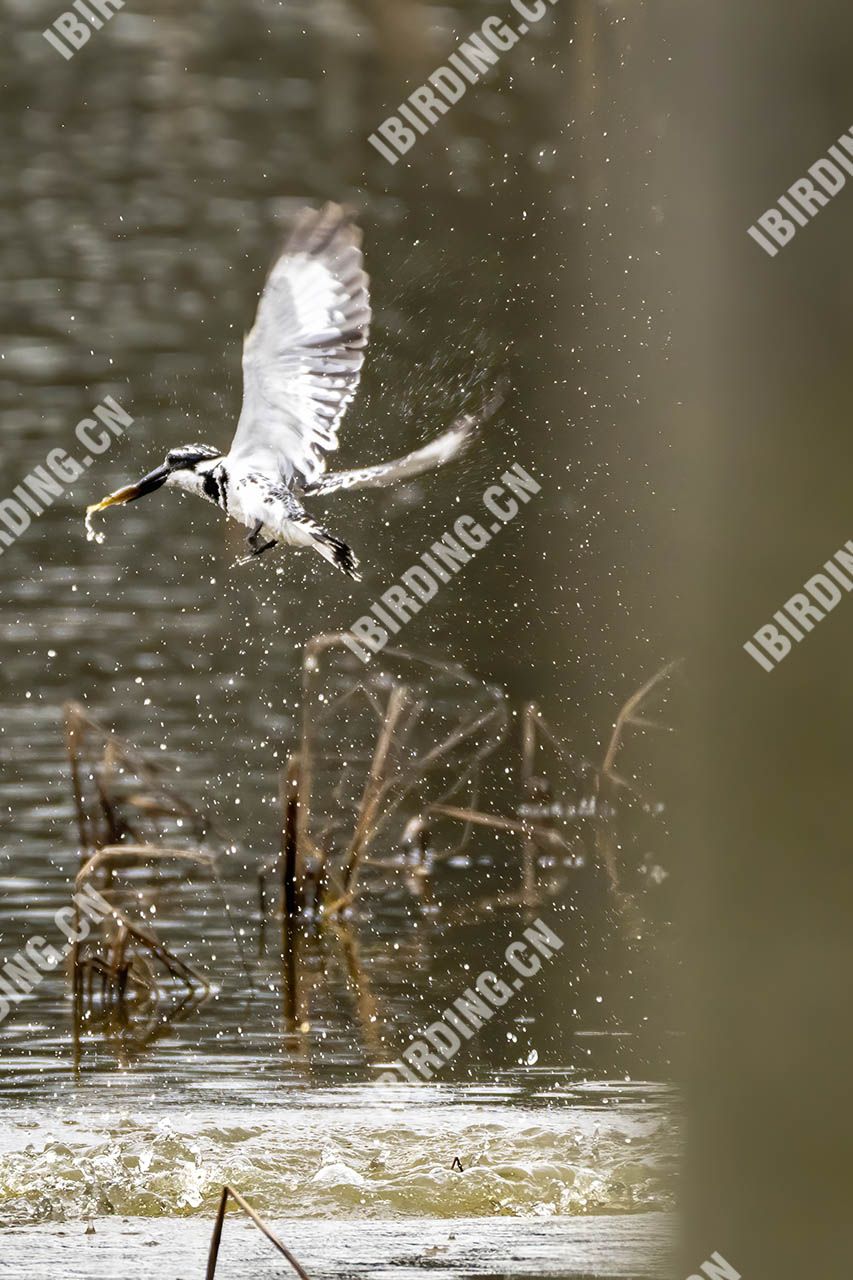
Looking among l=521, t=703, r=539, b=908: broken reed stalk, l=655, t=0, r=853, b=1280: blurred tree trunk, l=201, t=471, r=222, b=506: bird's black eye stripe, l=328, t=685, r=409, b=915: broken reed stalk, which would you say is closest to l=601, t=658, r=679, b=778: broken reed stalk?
l=521, t=703, r=539, b=908: broken reed stalk

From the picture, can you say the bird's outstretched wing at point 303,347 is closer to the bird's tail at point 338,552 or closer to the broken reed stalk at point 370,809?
the bird's tail at point 338,552

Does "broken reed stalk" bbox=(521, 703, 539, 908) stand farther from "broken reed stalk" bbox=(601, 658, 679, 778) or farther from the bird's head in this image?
the bird's head

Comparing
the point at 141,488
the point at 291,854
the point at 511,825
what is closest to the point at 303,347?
the point at 141,488

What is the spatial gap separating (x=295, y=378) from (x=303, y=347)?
100 mm

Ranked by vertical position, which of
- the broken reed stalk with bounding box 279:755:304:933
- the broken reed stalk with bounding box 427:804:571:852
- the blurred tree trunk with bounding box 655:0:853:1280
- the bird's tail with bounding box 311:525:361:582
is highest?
the blurred tree trunk with bounding box 655:0:853:1280

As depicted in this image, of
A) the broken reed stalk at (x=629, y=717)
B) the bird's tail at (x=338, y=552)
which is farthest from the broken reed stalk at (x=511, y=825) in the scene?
the bird's tail at (x=338, y=552)

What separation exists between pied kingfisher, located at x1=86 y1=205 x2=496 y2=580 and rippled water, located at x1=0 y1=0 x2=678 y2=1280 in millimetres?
1576

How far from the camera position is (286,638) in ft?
34.6

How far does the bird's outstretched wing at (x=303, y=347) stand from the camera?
5.77 m

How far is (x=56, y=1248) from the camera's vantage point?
13.6ft

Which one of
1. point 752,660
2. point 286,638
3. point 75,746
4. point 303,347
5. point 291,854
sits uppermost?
point 303,347

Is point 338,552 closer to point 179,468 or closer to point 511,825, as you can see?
point 179,468

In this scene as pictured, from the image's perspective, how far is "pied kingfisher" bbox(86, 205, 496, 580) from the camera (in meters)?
5.75

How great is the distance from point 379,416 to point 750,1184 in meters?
12.6
